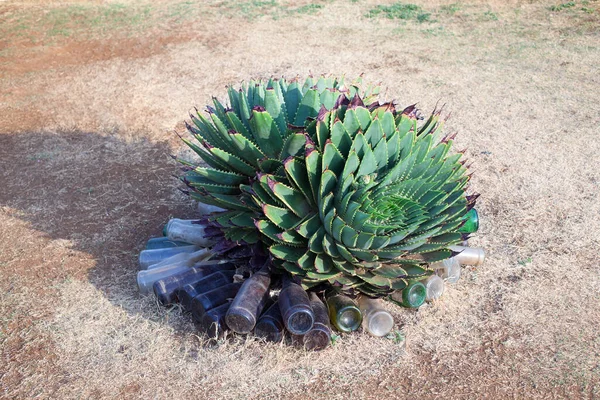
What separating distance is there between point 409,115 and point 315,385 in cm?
163

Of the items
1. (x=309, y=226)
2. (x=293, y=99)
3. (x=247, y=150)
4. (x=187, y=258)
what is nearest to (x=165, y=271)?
(x=187, y=258)

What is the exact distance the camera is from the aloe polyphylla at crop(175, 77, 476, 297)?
9.94 ft

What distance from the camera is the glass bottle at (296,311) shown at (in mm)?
3018

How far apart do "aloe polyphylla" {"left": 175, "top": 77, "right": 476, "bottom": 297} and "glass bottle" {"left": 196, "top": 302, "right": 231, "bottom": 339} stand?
1.38ft

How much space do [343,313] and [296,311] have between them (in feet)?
1.28

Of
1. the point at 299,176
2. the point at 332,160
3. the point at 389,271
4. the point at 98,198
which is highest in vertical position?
the point at 332,160

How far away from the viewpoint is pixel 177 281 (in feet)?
11.6

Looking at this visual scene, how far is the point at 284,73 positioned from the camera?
729cm

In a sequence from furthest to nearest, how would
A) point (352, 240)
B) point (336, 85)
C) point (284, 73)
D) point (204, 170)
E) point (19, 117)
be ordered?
point (284, 73) < point (19, 117) < point (336, 85) < point (204, 170) < point (352, 240)

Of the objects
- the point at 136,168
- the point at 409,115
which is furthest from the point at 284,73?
the point at 409,115

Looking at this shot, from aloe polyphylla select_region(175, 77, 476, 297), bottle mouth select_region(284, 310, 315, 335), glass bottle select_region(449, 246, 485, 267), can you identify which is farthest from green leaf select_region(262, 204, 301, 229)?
glass bottle select_region(449, 246, 485, 267)

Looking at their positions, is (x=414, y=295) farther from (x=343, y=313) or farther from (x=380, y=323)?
(x=343, y=313)

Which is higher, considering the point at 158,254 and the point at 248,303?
the point at 248,303

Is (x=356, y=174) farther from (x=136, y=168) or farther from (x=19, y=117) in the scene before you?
(x=19, y=117)
